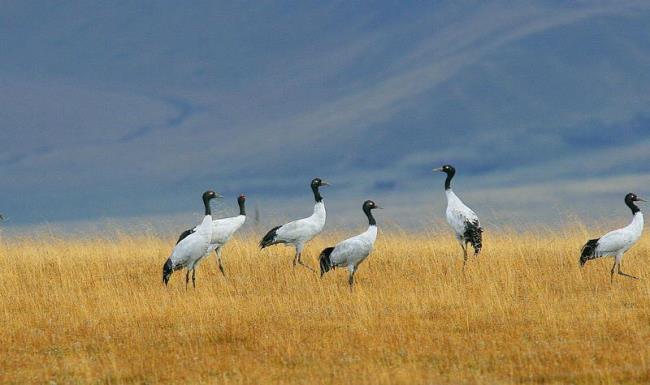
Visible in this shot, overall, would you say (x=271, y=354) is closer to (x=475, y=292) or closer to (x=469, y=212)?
(x=475, y=292)

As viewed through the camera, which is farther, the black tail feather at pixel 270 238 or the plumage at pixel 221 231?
the black tail feather at pixel 270 238

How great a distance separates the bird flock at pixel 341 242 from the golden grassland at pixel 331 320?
0.54 m

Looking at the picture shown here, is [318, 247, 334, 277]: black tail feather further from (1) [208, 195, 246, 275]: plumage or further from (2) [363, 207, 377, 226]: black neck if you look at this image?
(1) [208, 195, 246, 275]: plumage

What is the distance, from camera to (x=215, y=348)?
41.1ft

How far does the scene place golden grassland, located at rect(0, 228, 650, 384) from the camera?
10.7 m

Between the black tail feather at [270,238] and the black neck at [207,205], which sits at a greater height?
the black neck at [207,205]

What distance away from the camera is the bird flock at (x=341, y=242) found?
59.0 ft

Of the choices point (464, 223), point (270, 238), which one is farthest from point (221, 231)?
point (464, 223)

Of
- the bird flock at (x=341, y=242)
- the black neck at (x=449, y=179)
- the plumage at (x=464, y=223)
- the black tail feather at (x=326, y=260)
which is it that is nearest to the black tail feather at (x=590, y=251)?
the bird flock at (x=341, y=242)

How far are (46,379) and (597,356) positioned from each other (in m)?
6.83

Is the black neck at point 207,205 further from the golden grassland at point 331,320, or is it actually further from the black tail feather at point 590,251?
the black tail feather at point 590,251

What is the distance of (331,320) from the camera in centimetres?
1448

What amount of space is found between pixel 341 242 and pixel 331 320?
11.5 ft

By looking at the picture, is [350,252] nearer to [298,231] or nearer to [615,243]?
[298,231]
